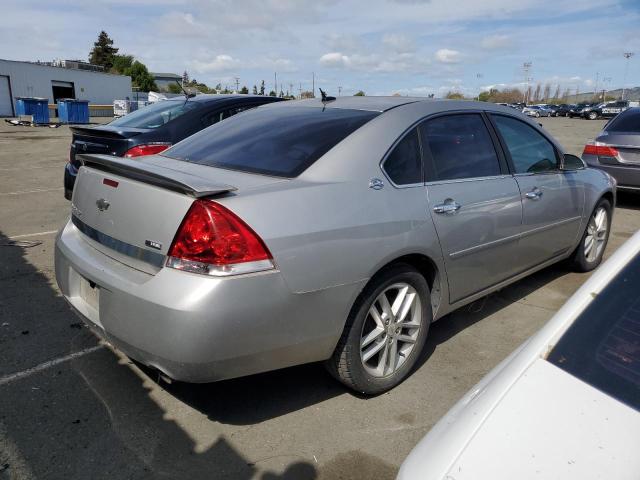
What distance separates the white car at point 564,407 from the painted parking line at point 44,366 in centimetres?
251

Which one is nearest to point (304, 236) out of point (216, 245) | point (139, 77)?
point (216, 245)

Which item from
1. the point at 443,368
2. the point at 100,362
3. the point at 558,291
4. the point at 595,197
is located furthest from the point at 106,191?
the point at 595,197

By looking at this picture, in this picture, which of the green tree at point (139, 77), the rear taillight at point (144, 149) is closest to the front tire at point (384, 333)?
the rear taillight at point (144, 149)

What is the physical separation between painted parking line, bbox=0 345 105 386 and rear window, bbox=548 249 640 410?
280 centimetres

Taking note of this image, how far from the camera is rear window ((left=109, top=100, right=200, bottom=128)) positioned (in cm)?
599

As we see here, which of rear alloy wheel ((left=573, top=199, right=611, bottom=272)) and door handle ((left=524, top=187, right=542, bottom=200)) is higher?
door handle ((left=524, top=187, right=542, bottom=200))

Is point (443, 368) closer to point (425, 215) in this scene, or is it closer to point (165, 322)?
point (425, 215)

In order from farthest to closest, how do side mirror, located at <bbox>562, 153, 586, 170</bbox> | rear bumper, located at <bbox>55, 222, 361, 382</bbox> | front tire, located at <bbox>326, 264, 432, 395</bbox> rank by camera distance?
side mirror, located at <bbox>562, 153, 586, 170</bbox>, front tire, located at <bbox>326, 264, 432, 395</bbox>, rear bumper, located at <bbox>55, 222, 361, 382</bbox>

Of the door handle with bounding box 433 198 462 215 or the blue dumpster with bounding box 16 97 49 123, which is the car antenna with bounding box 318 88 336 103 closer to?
the door handle with bounding box 433 198 462 215

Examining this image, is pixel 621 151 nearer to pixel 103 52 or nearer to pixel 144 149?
pixel 144 149

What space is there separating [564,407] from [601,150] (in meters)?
8.08

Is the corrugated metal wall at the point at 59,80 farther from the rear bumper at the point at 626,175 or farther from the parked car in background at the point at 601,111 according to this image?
the parked car in background at the point at 601,111

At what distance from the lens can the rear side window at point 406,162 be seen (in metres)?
2.87

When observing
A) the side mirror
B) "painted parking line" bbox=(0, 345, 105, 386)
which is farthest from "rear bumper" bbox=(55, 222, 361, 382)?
the side mirror
